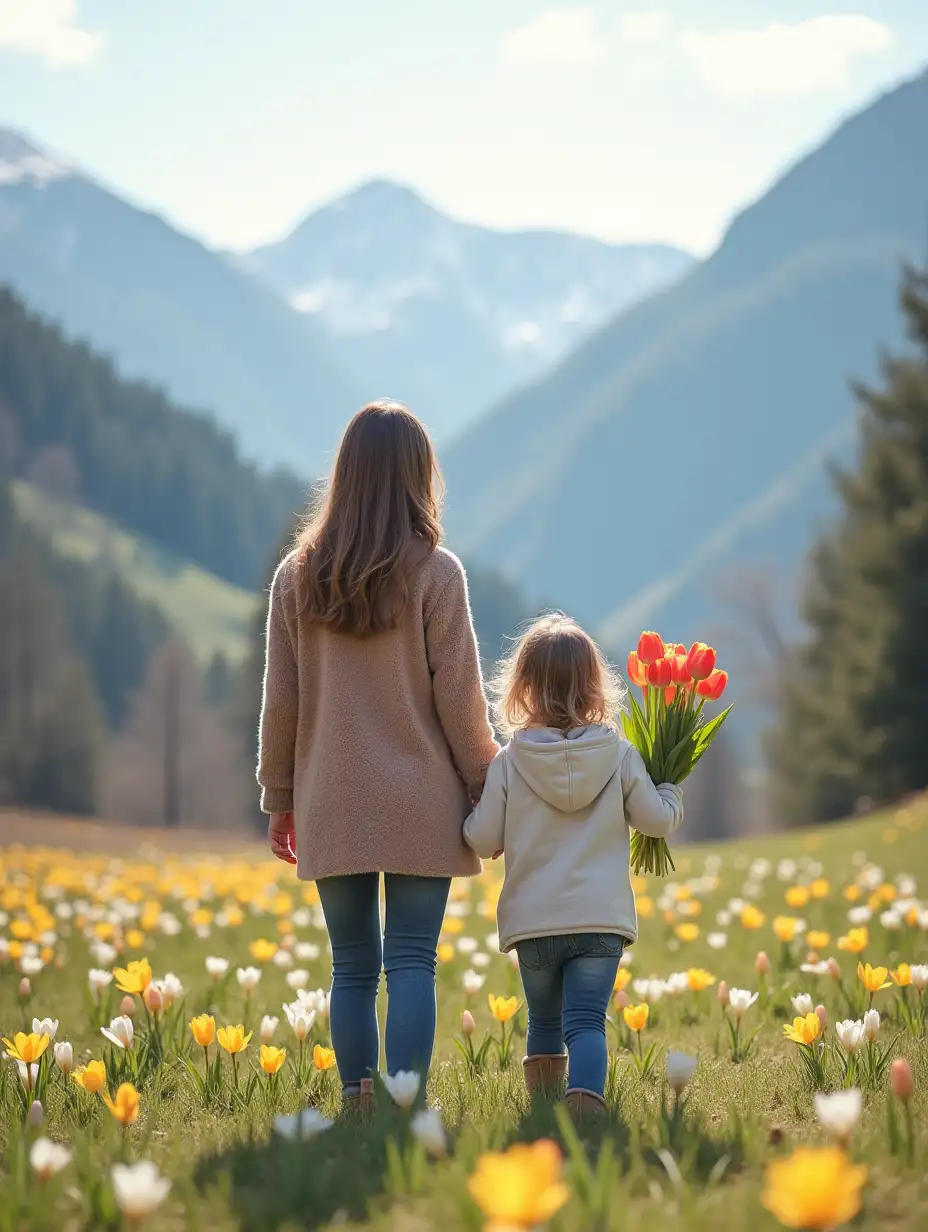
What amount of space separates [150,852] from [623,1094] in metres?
17.2

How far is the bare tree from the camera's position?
50562 mm

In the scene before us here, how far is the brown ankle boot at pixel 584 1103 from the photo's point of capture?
3.18 meters

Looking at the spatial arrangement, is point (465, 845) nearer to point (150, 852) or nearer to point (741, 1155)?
point (741, 1155)

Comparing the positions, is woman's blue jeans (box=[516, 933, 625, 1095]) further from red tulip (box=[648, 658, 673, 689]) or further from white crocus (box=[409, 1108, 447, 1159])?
white crocus (box=[409, 1108, 447, 1159])

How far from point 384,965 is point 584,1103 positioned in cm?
68

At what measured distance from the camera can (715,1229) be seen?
210 centimetres

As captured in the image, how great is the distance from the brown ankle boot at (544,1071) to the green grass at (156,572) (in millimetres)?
74376

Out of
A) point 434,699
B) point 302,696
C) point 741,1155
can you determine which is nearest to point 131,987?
point 302,696

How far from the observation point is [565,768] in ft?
11.6

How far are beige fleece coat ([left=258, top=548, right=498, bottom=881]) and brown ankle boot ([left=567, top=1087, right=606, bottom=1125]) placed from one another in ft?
2.03

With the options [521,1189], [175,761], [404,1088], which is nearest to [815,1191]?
[521,1189]

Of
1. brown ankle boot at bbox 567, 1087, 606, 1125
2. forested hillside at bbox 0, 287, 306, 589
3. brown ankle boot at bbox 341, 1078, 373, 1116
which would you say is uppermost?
forested hillside at bbox 0, 287, 306, 589

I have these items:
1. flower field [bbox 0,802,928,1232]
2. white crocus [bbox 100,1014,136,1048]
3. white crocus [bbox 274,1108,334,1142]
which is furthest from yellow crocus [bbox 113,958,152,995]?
white crocus [bbox 274,1108,334,1142]

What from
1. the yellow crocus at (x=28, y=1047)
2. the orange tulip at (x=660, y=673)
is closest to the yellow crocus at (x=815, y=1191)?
the orange tulip at (x=660, y=673)
